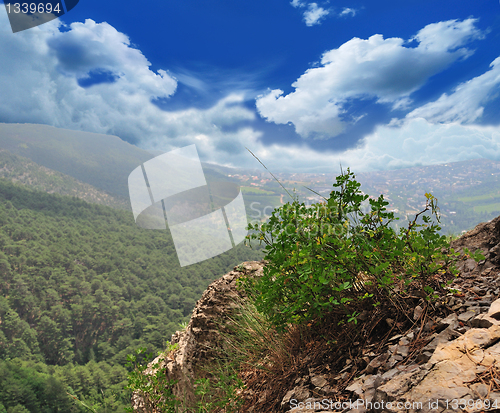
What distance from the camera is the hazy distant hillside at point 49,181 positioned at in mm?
137125

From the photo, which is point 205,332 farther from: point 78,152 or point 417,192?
point 78,152

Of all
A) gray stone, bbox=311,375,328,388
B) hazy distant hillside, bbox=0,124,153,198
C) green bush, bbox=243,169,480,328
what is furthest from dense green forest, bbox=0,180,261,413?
gray stone, bbox=311,375,328,388

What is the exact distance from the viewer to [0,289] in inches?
3199

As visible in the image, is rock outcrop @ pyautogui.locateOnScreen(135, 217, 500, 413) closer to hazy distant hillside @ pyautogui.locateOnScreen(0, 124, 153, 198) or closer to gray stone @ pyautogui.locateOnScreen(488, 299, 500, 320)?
gray stone @ pyautogui.locateOnScreen(488, 299, 500, 320)

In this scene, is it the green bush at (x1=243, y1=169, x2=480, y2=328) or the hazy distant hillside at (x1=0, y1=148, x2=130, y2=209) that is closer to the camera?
the green bush at (x1=243, y1=169, x2=480, y2=328)

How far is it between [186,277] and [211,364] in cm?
8331

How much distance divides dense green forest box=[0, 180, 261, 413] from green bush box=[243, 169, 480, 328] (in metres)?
47.4

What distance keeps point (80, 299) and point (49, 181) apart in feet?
299

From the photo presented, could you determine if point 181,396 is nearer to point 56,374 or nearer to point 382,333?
point 382,333

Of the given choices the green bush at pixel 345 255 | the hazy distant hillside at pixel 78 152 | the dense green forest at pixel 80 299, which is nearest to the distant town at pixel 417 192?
the green bush at pixel 345 255

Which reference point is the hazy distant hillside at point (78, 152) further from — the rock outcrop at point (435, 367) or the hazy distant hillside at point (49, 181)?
the rock outcrop at point (435, 367)

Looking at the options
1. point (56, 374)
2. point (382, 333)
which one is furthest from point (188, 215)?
point (56, 374)

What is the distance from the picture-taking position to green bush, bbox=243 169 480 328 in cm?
186

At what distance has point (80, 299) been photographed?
263 feet
